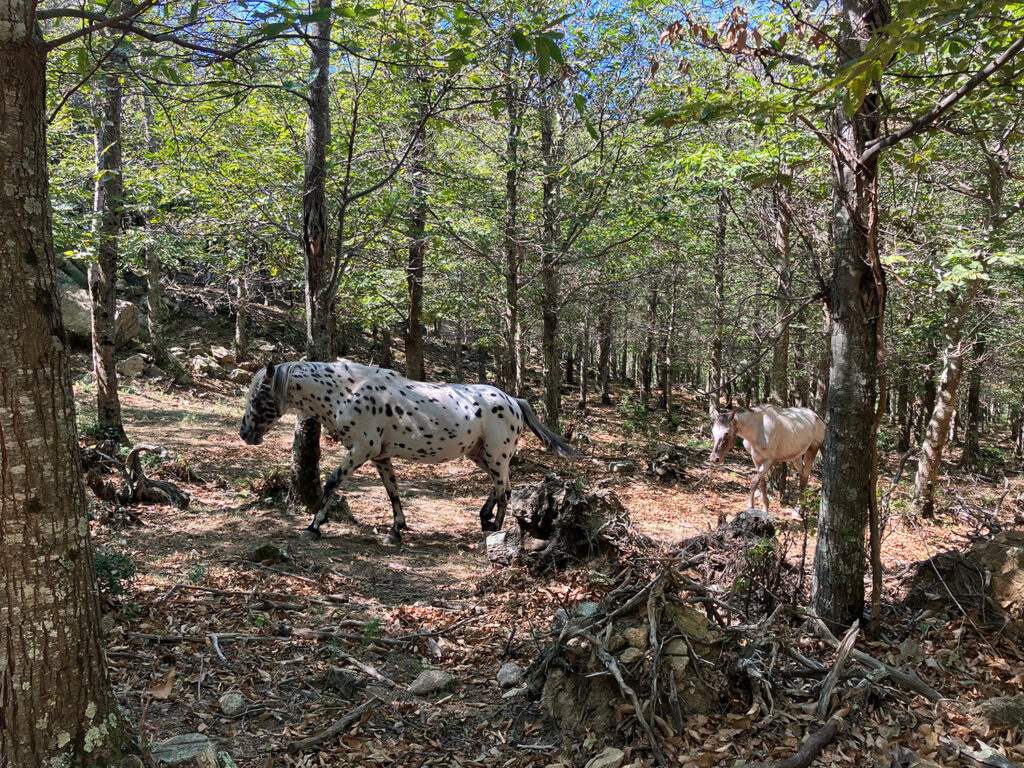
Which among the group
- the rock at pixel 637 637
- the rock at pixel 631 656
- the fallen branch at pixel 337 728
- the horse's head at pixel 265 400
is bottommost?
the fallen branch at pixel 337 728

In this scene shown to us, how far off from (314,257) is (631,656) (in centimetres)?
642

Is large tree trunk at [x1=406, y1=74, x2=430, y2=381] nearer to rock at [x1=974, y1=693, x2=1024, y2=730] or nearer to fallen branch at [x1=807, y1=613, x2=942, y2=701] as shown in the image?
fallen branch at [x1=807, y1=613, x2=942, y2=701]

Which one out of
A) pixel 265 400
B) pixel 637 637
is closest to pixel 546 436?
pixel 265 400

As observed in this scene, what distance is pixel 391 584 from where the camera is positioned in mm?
6258

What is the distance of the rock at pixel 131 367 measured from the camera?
63.1ft

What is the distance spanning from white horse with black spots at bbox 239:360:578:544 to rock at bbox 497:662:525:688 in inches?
140

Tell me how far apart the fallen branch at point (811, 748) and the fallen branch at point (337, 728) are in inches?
86.5

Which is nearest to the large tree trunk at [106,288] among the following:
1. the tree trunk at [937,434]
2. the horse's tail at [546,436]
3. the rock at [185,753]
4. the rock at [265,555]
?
the rock at [265,555]

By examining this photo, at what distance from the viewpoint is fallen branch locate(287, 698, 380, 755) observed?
11.0 ft

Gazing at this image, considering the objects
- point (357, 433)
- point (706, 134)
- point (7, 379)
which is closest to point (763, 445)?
point (706, 134)

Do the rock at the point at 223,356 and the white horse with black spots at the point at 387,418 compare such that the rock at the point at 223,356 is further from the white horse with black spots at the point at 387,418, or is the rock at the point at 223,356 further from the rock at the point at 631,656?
the rock at the point at 631,656

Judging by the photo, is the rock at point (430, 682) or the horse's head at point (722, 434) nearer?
the rock at point (430, 682)

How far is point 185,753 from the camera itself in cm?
288

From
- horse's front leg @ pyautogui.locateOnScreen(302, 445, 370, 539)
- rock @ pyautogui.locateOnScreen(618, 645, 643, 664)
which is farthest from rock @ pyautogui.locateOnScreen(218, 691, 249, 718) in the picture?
horse's front leg @ pyautogui.locateOnScreen(302, 445, 370, 539)
